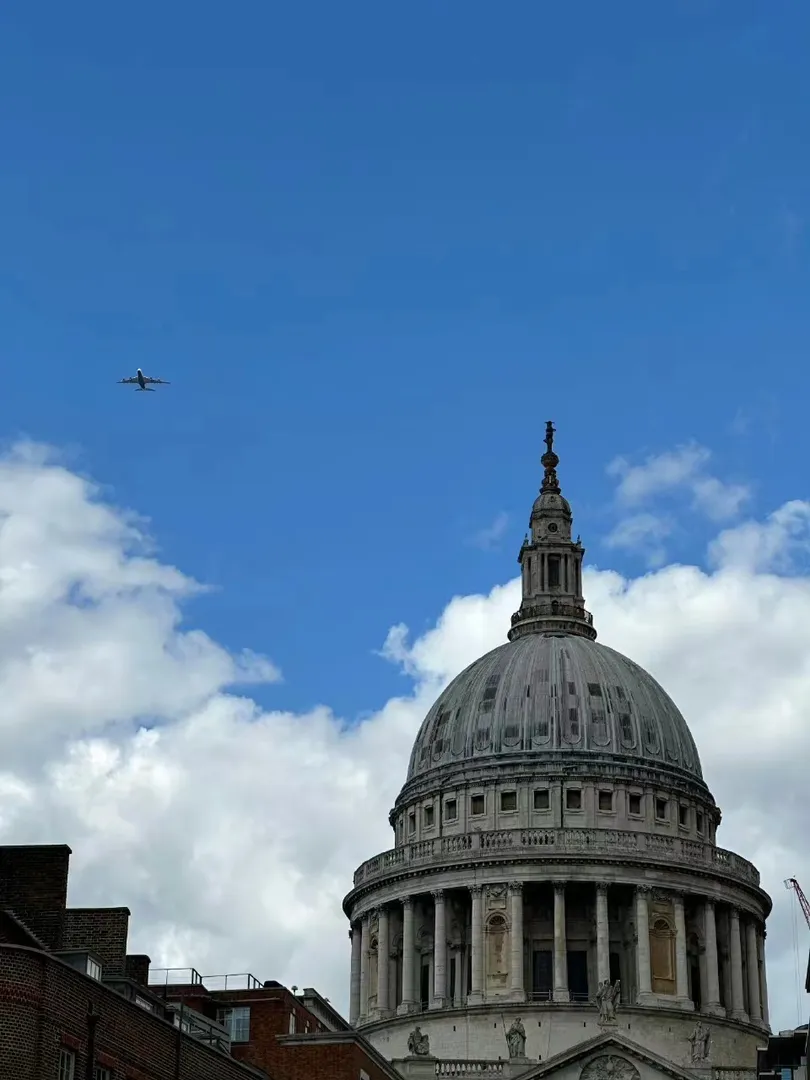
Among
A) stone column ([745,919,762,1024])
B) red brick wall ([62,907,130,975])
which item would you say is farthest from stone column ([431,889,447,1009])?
red brick wall ([62,907,130,975])

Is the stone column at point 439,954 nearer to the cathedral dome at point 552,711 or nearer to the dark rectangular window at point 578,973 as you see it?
the dark rectangular window at point 578,973

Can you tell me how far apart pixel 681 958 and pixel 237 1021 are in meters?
61.7

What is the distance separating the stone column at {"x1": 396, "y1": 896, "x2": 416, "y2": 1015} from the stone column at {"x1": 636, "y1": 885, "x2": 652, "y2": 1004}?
12637 millimetres

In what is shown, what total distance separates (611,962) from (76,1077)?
276 feet

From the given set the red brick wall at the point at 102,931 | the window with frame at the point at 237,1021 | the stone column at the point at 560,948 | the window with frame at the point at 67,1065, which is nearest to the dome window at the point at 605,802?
the stone column at the point at 560,948

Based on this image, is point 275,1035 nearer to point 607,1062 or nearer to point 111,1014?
point 111,1014

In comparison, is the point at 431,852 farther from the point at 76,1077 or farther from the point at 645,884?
the point at 76,1077

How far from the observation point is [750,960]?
13788cm

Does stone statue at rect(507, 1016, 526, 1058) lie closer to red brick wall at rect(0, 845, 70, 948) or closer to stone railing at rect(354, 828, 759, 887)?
stone railing at rect(354, 828, 759, 887)

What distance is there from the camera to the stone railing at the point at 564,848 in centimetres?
13362

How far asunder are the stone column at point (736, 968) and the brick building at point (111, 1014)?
186 feet

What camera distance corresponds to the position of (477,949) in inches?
5217

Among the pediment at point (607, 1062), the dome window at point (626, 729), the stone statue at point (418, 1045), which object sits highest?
the dome window at point (626, 729)

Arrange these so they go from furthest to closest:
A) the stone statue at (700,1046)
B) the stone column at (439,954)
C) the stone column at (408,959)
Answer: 1. the stone column at (408,959)
2. the stone column at (439,954)
3. the stone statue at (700,1046)
